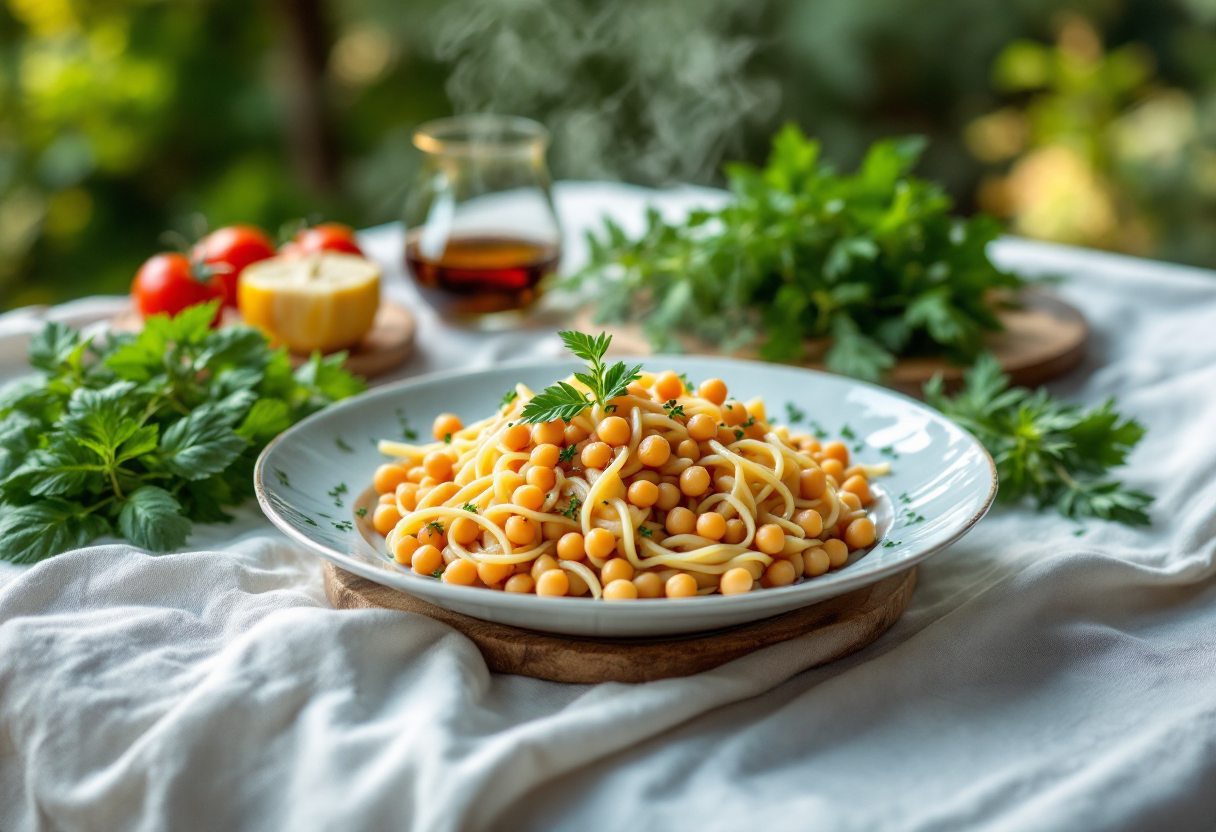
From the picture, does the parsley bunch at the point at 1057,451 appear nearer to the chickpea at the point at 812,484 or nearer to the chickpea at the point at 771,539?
the chickpea at the point at 812,484

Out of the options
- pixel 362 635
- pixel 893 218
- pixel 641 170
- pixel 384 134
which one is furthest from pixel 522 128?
pixel 384 134

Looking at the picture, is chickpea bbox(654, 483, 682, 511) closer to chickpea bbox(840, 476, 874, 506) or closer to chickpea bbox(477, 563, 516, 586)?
chickpea bbox(477, 563, 516, 586)

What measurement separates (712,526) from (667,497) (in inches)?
3.7

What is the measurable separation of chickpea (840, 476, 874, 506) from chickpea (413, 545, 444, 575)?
0.68m

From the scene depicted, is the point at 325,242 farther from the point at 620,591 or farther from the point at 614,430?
the point at 620,591

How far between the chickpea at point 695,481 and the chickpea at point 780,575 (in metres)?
0.16

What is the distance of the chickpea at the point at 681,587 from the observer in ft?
4.82

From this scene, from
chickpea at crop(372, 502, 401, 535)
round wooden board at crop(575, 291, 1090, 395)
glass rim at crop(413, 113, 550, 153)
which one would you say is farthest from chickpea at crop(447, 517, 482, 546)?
glass rim at crop(413, 113, 550, 153)

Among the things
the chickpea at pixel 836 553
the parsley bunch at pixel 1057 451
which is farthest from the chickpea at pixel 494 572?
the parsley bunch at pixel 1057 451

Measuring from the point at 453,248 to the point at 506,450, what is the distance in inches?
48.9

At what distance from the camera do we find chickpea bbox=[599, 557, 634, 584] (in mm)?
1513

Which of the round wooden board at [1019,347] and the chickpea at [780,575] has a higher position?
the chickpea at [780,575]

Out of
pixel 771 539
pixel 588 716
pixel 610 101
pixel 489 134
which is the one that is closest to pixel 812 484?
pixel 771 539

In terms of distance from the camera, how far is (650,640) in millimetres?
1526
